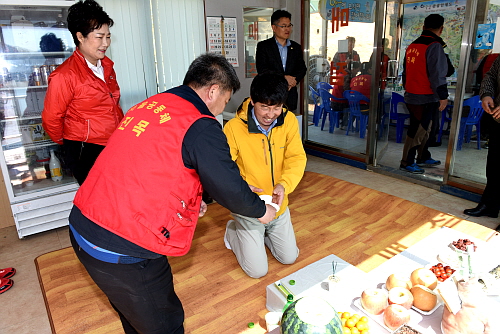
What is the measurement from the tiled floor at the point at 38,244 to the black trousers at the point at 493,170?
0.53ft

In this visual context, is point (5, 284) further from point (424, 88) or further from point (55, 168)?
point (424, 88)

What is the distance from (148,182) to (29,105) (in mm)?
2600

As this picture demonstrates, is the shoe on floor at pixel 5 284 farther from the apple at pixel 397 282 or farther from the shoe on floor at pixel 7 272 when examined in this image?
the apple at pixel 397 282

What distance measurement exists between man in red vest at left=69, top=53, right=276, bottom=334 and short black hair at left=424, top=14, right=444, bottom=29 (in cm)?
324

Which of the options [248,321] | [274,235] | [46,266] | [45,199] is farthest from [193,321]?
[45,199]

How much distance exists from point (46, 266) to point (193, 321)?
50.3 inches

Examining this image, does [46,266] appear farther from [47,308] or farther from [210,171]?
[210,171]

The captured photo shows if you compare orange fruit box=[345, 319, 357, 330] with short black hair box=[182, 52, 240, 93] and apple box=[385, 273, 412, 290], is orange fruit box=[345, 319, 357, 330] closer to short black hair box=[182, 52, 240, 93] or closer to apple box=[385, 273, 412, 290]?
apple box=[385, 273, 412, 290]

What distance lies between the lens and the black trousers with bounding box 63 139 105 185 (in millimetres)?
2479

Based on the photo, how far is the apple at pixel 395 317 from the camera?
1.21 m

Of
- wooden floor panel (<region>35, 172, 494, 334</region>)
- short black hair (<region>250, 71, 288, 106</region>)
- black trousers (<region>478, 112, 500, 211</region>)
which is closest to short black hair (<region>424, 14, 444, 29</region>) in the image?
black trousers (<region>478, 112, 500, 211</region>)

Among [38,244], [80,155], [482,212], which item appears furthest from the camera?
[482,212]

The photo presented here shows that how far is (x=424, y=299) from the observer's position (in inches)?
51.1

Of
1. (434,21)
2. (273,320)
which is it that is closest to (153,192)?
(273,320)
